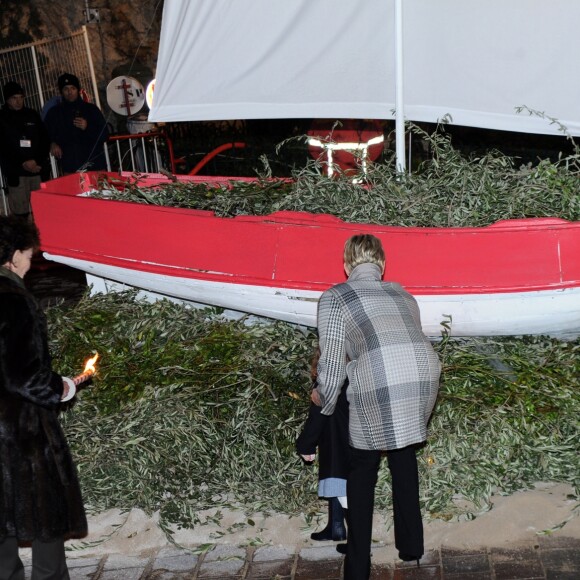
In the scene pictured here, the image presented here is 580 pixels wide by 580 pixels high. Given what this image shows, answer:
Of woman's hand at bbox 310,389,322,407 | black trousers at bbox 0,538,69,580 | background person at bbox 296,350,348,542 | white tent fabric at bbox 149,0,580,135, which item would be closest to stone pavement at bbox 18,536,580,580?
background person at bbox 296,350,348,542

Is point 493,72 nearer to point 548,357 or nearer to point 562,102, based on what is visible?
point 562,102

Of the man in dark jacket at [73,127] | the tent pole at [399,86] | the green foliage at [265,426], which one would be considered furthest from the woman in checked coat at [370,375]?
the man in dark jacket at [73,127]

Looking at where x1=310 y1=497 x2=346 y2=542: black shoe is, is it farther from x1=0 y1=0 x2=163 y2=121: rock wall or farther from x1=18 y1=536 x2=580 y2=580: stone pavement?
x1=0 y1=0 x2=163 y2=121: rock wall

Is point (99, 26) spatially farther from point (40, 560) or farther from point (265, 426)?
point (40, 560)

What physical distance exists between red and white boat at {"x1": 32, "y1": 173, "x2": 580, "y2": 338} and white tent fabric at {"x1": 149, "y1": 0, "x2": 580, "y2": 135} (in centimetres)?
115

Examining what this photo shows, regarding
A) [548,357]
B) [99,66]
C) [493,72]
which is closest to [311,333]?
[548,357]

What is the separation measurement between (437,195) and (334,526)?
239 cm

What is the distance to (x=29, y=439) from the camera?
4.11 m

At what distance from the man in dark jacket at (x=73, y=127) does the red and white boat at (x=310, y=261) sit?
4232 millimetres

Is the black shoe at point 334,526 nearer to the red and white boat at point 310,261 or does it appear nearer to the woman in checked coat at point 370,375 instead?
the woman in checked coat at point 370,375

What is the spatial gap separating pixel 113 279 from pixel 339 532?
9.27 ft

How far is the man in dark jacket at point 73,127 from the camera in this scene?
35.6 ft

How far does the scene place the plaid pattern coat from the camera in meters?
4.12

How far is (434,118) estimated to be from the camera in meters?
6.66
